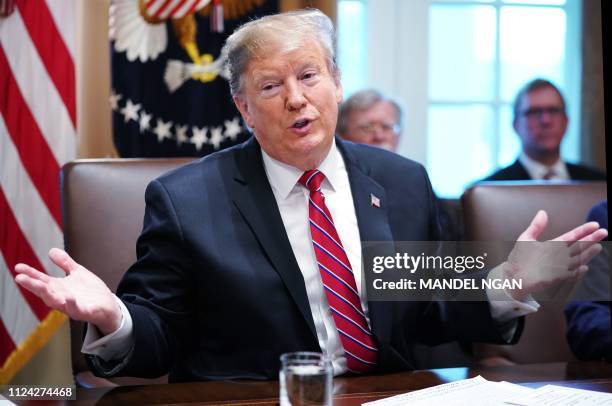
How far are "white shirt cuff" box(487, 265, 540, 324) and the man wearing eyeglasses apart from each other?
1.55 metres

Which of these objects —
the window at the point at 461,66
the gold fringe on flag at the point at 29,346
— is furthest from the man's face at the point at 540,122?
the gold fringe on flag at the point at 29,346

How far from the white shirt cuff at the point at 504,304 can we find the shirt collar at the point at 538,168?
1.81 meters

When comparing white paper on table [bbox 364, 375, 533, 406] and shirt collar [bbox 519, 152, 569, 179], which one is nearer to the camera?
white paper on table [bbox 364, 375, 533, 406]

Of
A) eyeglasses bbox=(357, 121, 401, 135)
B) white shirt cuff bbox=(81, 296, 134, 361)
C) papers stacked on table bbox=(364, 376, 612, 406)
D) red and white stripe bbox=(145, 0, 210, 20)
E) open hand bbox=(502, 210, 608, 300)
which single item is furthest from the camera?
eyeglasses bbox=(357, 121, 401, 135)

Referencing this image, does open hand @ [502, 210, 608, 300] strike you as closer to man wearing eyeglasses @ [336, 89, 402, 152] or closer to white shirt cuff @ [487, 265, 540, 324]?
white shirt cuff @ [487, 265, 540, 324]

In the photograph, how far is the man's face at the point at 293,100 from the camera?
1.50 m

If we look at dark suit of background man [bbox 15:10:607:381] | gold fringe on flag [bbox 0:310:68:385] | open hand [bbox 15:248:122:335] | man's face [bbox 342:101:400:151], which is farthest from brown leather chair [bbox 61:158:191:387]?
man's face [bbox 342:101:400:151]

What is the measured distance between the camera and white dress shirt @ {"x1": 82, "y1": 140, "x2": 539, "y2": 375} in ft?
4.76

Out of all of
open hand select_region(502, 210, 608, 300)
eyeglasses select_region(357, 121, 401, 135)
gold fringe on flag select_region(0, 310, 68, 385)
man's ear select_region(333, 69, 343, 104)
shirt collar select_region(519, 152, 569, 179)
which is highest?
man's ear select_region(333, 69, 343, 104)

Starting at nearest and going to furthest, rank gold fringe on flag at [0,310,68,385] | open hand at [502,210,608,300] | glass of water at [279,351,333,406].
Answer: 1. glass of water at [279,351,333,406]
2. open hand at [502,210,608,300]
3. gold fringe on flag at [0,310,68,385]

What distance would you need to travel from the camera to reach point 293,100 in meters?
1.49

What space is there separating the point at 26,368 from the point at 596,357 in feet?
6.38

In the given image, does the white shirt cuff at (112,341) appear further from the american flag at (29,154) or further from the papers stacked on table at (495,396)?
the american flag at (29,154)

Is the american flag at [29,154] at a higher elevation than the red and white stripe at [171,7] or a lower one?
lower
